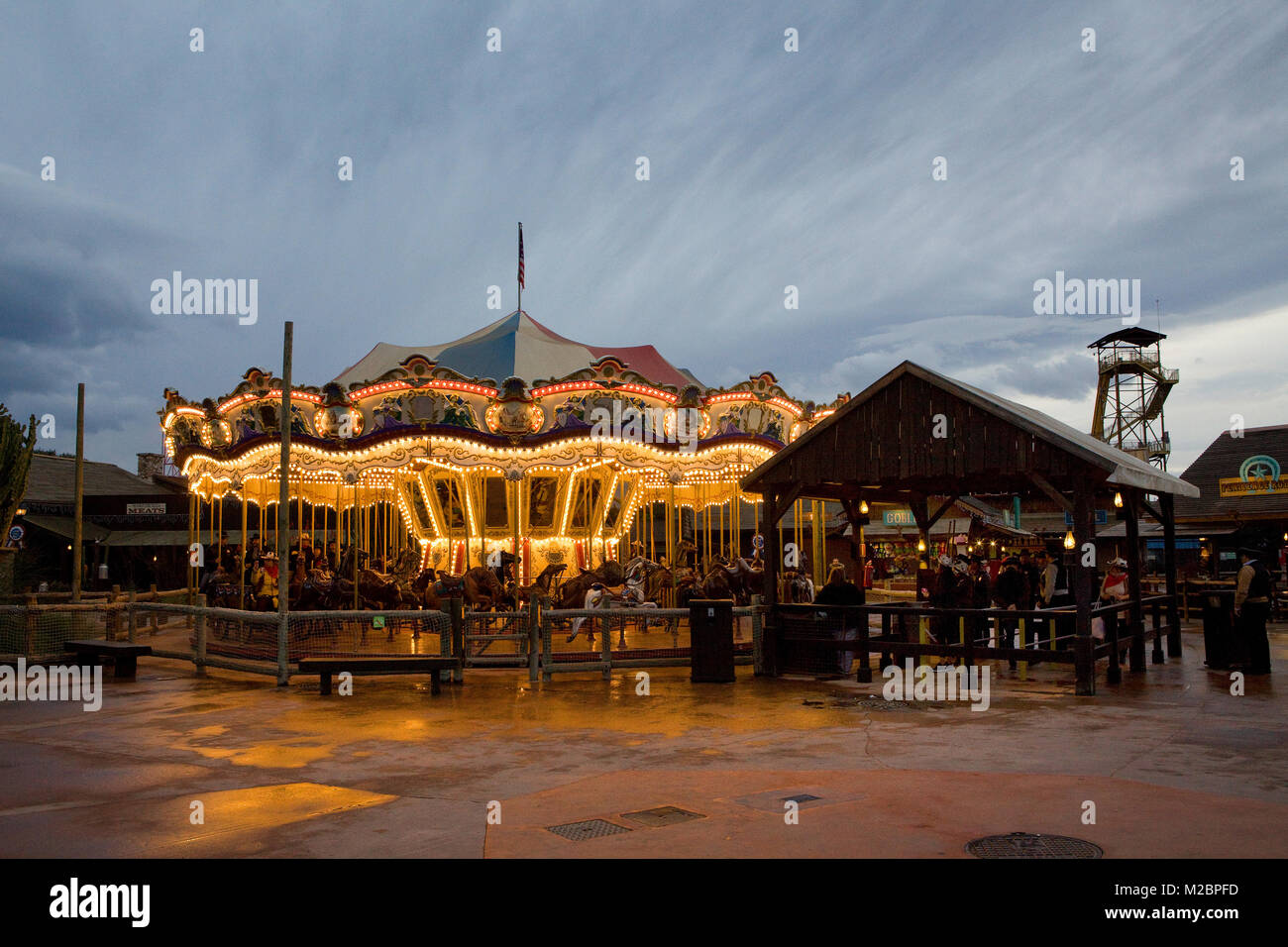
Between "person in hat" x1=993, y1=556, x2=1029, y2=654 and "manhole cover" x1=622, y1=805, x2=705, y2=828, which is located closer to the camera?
"manhole cover" x1=622, y1=805, x2=705, y2=828

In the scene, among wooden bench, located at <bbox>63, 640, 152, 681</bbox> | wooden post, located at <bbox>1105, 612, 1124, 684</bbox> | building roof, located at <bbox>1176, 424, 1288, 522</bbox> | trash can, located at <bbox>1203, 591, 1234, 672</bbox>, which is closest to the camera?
wooden post, located at <bbox>1105, 612, 1124, 684</bbox>

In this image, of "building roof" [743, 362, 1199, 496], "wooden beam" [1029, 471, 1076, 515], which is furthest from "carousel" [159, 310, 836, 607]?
"wooden beam" [1029, 471, 1076, 515]

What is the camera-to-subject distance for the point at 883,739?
895cm

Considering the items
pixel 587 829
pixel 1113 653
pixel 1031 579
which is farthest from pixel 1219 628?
pixel 587 829

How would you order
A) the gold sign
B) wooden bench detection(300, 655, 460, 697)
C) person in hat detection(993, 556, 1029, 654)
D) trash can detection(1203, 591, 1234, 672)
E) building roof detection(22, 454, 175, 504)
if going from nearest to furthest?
1. wooden bench detection(300, 655, 460, 697)
2. trash can detection(1203, 591, 1234, 672)
3. person in hat detection(993, 556, 1029, 654)
4. the gold sign
5. building roof detection(22, 454, 175, 504)

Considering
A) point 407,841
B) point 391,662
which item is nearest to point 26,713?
point 391,662

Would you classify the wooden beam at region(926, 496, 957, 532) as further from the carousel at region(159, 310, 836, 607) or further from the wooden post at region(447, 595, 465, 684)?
the wooden post at region(447, 595, 465, 684)

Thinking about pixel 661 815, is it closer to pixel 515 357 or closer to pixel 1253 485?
pixel 515 357

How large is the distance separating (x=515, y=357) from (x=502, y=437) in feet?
12.5

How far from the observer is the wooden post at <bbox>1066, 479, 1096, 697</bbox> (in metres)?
11.5

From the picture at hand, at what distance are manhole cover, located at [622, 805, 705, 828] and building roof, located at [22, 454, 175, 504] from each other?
4261cm

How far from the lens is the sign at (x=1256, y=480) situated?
2617 cm

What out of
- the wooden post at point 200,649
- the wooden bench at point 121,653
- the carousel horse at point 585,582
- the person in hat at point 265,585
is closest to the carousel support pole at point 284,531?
the wooden post at point 200,649
